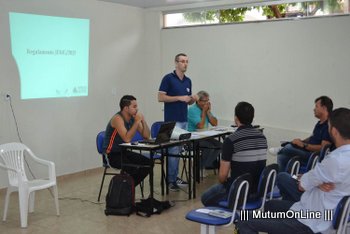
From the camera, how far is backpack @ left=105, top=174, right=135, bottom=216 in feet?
Result: 15.6

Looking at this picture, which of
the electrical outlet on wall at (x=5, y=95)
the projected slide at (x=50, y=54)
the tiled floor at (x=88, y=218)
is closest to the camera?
the tiled floor at (x=88, y=218)

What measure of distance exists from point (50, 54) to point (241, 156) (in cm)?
366

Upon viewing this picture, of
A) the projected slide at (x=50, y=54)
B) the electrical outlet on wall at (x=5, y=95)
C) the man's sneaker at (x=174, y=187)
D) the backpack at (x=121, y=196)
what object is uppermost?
the projected slide at (x=50, y=54)

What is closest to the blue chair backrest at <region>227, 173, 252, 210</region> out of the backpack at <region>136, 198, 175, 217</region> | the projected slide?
the backpack at <region>136, 198, 175, 217</region>

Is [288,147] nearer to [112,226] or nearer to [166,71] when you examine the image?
[112,226]

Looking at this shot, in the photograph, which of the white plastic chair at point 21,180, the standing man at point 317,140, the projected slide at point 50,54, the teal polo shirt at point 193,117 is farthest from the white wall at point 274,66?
the white plastic chair at point 21,180

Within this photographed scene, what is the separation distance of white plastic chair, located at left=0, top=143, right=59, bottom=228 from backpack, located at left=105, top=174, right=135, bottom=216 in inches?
21.9

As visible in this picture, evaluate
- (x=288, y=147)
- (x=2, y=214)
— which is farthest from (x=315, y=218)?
(x=2, y=214)

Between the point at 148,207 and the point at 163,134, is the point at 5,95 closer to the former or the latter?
the point at 163,134

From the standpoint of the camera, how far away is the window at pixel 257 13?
6355 millimetres

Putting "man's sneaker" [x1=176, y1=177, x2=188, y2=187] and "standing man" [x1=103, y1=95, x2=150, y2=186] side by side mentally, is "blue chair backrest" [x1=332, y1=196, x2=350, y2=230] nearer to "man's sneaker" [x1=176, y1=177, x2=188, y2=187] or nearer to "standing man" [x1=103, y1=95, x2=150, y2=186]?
"standing man" [x1=103, y1=95, x2=150, y2=186]

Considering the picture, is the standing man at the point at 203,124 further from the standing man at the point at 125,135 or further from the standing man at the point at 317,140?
the standing man at the point at 125,135

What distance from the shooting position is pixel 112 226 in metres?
4.51

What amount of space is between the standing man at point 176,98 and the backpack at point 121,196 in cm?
105
